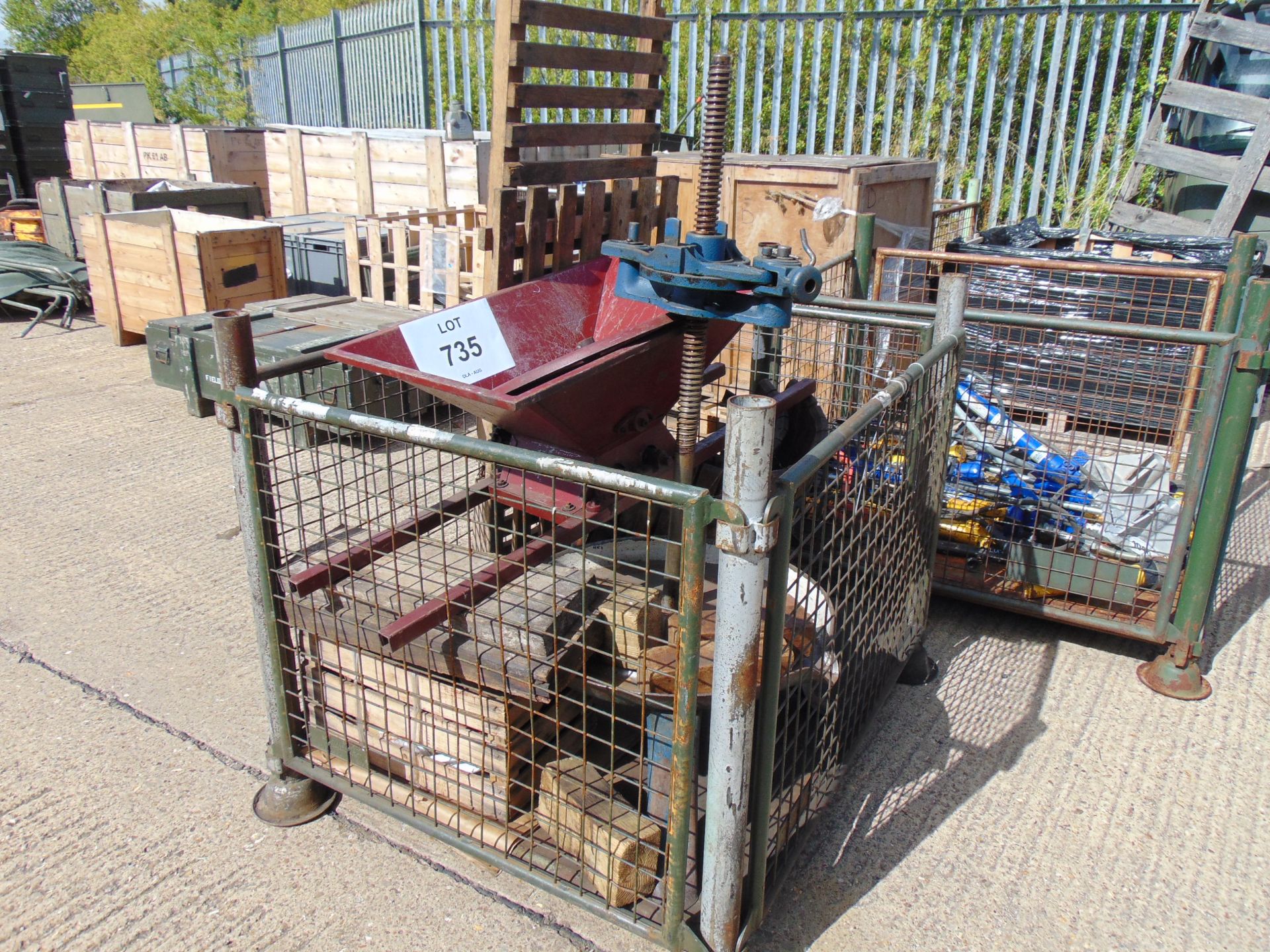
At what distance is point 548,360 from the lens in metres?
3.54

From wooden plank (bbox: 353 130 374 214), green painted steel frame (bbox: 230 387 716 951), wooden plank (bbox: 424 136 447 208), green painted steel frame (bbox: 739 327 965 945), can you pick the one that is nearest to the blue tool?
green painted steel frame (bbox: 739 327 965 945)

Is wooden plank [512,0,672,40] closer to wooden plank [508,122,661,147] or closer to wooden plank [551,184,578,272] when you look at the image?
wooden plank [508,122,661,147]

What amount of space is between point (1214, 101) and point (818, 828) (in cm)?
706

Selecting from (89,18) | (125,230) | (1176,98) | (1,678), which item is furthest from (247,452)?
(89,18)

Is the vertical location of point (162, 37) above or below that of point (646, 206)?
above

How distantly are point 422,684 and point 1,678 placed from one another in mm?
2071

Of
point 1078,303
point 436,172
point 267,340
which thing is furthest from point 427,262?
point 1078,303

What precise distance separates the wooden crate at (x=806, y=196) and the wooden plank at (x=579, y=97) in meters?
1.86

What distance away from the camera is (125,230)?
8125 mm

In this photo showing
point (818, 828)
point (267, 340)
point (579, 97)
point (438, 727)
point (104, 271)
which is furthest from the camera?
point (104, 271)

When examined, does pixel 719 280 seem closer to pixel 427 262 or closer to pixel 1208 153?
pixel 427 262

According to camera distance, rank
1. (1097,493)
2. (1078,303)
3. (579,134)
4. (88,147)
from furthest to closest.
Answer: (88,147), (1078,303), (1097,493), (579,134)

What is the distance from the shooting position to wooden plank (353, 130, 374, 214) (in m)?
10.5

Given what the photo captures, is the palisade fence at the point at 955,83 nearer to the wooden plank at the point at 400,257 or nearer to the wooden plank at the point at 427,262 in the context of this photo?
the wooden plank at the point at 400,257
